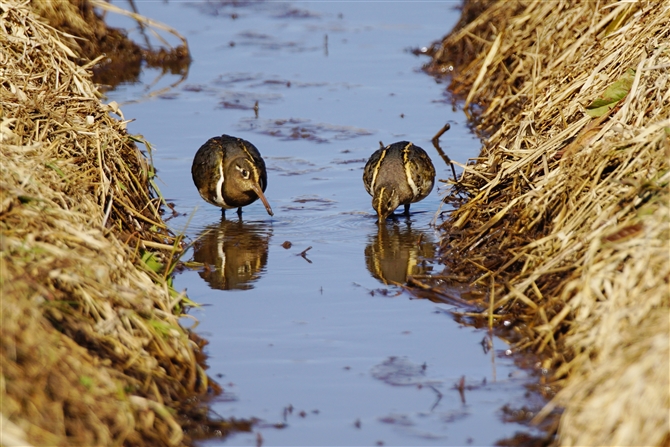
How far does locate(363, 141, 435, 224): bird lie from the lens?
26.4 feet

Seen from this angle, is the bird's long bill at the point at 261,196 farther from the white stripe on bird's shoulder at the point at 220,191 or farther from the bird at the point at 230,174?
the white stripe on bird's shoulder at the point at 220,191

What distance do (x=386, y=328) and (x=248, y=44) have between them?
9510mm

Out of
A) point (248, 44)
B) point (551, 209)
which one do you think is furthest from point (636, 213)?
point (248, 44)

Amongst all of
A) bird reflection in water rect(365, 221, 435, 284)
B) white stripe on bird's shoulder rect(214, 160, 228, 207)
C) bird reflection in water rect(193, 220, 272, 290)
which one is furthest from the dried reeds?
bird reflection in water rect(365, 221, 435, 284)

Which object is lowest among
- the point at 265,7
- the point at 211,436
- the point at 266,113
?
the point at 211,436

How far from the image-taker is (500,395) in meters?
4.80

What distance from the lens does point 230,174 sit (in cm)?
810

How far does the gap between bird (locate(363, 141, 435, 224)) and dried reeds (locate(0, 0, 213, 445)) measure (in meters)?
1.91

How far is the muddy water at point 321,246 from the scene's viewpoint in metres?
4.76

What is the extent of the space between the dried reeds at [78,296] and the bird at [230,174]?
123cm

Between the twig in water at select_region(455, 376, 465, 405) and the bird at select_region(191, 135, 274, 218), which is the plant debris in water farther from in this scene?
the twig in water at select_region(455, 376, 465, 405)

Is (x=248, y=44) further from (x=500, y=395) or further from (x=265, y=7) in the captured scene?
(x=500, y=395)

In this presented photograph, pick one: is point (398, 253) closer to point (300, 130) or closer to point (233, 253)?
point (233, 253)

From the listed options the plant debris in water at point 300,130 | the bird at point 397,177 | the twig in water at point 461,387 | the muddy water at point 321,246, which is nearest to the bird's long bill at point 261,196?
the muddy water at point 321,246
